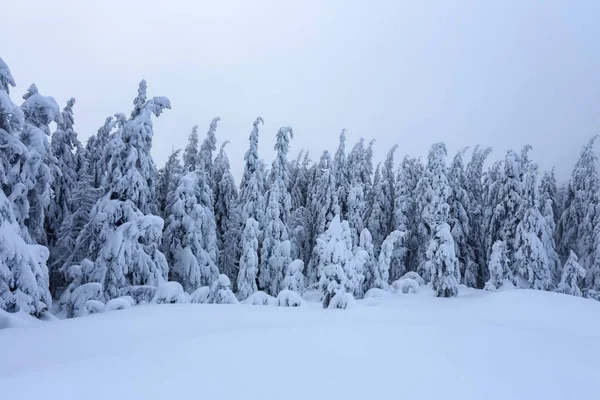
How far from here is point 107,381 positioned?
15.6 feet

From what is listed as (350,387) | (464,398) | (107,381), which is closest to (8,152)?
(107,381)

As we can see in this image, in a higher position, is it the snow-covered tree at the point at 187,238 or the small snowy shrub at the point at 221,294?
the snow-covered tree at the point at 187,238

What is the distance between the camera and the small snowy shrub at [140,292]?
1565 cm

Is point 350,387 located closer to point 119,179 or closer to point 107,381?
point 107,381

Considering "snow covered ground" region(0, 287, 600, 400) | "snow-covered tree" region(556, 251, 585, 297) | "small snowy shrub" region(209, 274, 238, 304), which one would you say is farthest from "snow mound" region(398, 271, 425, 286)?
"snow covered ground" region(0, 287, 600, 400)

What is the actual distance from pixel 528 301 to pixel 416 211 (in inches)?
807

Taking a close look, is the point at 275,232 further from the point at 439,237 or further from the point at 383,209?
the point at 383,209

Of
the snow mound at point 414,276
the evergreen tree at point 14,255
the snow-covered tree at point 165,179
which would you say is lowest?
the snow mound at point 414,276

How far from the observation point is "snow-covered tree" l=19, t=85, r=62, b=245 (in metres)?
12.9

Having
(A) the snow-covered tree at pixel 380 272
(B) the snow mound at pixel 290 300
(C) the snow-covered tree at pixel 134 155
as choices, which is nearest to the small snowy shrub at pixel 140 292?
(C) the snow-covered tree at pixel 134 155

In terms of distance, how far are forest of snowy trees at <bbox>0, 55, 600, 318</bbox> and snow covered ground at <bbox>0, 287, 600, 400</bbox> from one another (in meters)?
4.04

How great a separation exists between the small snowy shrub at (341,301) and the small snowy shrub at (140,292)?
749 centimetres

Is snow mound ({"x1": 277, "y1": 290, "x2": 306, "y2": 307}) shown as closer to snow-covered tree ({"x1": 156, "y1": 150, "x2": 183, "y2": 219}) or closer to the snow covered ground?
the snow covered ground

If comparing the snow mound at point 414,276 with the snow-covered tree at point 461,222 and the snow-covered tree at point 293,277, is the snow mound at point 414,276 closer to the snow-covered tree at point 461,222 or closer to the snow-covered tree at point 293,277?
the snow-covered tree at point 461,222
